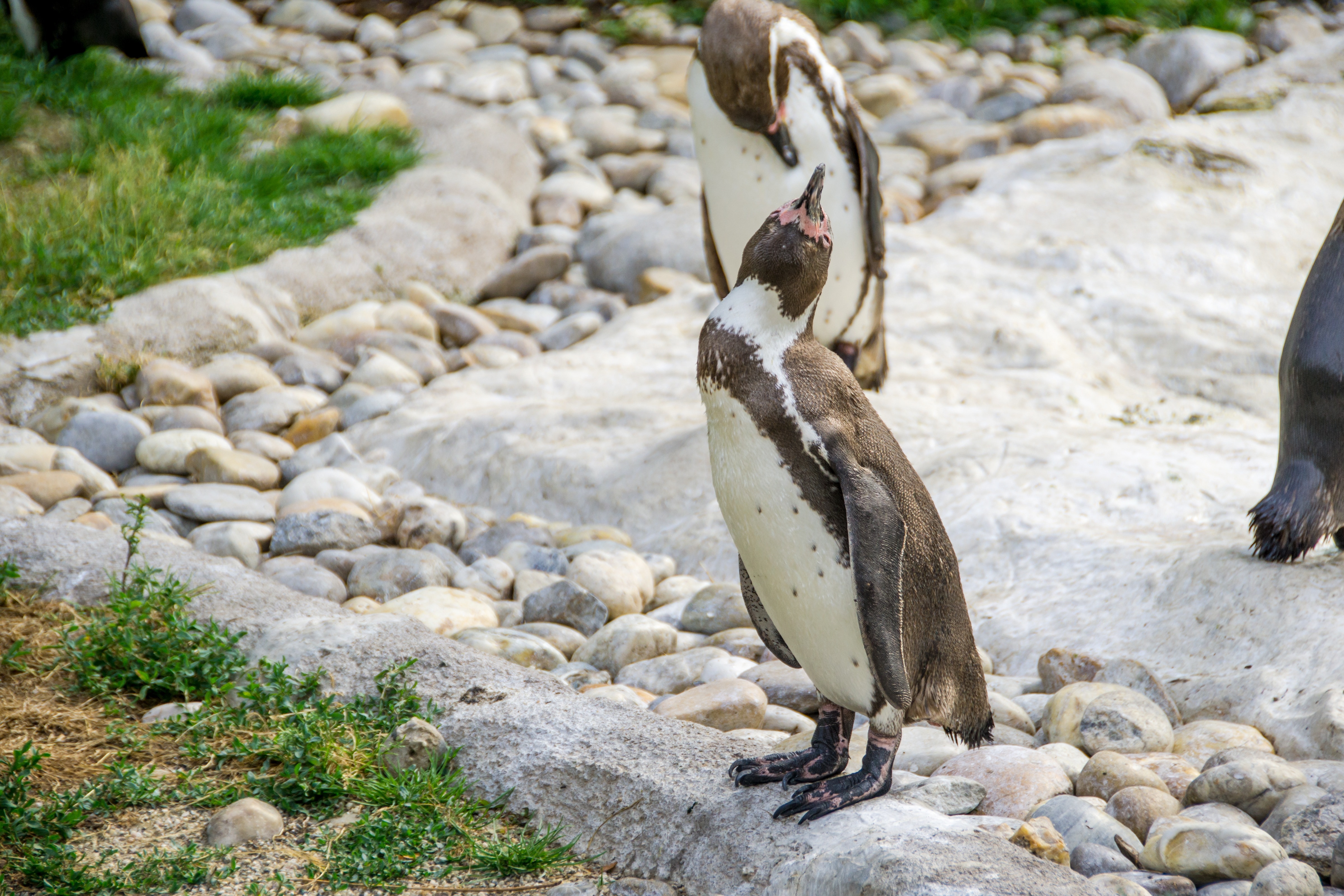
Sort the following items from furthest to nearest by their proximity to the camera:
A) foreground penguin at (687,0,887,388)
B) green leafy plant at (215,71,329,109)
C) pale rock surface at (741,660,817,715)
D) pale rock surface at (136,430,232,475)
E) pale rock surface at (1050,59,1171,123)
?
pale rock surface at (1050,59,1171,123)
green leafy plant at (215,71,329,109)
pale rock surface at (136,430,232,475)
foreground penguin at (687,0,887,388)
pale rock surface at (741,660,817,715)

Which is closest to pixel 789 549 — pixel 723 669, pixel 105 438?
pixel 723 669

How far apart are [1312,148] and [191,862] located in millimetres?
7697

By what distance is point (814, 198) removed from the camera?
2199mm

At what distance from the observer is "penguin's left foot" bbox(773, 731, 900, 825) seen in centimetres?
223

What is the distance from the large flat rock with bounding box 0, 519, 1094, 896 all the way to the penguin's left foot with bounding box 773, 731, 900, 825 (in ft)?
0.08

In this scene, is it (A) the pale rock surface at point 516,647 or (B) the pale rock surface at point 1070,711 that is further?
(A) the pale rock surface at point 516,647

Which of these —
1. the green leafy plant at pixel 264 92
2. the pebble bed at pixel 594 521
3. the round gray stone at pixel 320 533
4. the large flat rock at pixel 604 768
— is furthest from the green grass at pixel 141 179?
the large flat rock at pixel 604 768

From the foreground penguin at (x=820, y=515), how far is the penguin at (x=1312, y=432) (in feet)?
4.80

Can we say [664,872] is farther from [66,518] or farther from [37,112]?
[37,112]

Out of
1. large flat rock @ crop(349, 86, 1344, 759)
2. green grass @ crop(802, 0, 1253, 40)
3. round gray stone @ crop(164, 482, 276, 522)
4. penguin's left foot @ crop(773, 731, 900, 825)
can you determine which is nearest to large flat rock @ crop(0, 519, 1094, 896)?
penguin's left foot @ crop(773, 731, 900, 825)

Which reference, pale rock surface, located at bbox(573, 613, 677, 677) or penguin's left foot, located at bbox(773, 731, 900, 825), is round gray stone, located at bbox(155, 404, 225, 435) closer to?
pale rock surface, located at bbox(573, 613, 677, 677)

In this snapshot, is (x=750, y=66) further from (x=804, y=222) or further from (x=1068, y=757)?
(x=1068, y=757)

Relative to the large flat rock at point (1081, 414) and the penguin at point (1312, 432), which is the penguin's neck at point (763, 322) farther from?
the penguin at point (1312, 432)

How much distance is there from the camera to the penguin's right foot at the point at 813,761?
2.36 metres
